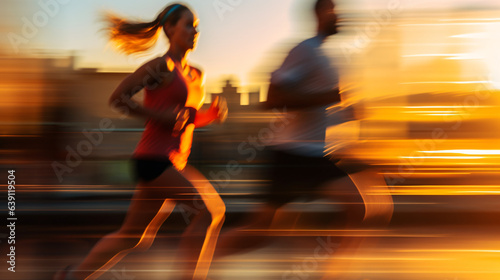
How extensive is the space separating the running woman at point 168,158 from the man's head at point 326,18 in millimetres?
579

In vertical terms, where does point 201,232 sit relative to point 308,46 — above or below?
below

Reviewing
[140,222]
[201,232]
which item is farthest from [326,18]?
[140,222]

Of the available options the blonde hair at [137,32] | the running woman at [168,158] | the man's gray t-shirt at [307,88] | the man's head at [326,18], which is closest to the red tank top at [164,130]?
the running woman at [168,158]

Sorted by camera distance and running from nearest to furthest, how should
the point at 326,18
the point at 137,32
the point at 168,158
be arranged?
the point at 168,158
the point at 137,32
the point at 326,18

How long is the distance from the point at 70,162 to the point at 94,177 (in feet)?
0.83

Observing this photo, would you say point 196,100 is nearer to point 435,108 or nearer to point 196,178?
point 196,178

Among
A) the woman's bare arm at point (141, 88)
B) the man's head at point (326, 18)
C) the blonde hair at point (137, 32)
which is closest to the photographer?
the woman's bare arm at point (141, 88)

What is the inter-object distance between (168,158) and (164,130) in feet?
0.38

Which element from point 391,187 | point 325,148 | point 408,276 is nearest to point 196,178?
point 325,148

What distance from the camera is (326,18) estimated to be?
3.17 m

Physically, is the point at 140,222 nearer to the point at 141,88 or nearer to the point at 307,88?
the point at 141,88

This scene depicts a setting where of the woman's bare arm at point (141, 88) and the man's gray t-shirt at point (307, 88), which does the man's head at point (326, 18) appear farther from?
the woman's bare arm at point (141, 88)

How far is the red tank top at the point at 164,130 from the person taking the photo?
2.81 meters

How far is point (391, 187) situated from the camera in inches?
230
